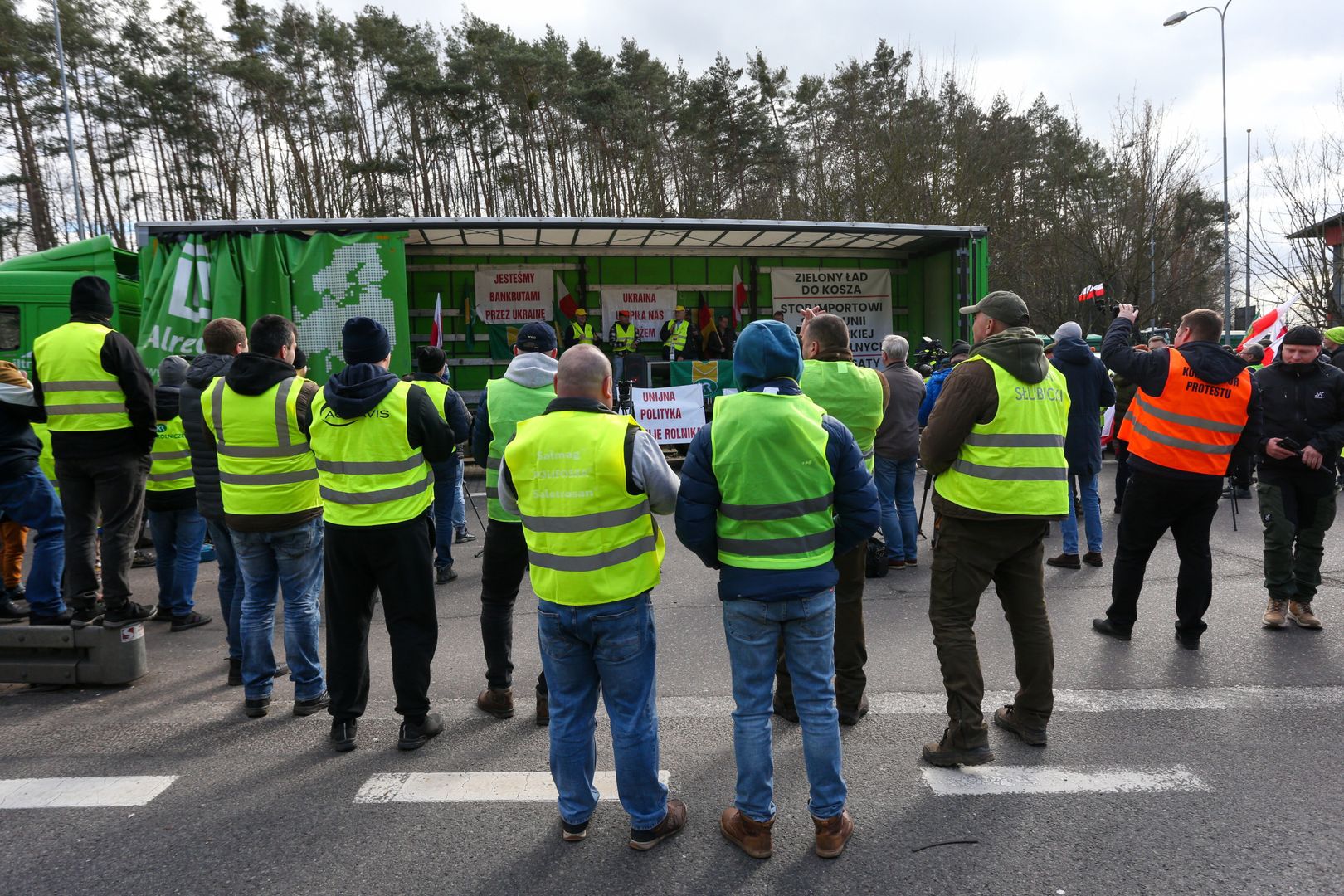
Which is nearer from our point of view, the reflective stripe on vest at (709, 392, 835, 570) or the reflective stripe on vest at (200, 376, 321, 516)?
the reflective stripe on vest at (709, 392, 835, 570)

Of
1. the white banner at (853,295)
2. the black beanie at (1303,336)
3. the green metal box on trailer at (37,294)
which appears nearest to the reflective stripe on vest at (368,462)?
the black beanie at (1303,336)

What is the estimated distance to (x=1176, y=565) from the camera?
22.1ft

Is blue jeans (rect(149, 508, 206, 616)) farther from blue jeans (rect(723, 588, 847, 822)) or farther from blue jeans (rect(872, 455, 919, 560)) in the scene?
blue jeans (rect(872, 455, 919, 560))

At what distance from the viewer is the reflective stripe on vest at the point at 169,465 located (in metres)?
5.64

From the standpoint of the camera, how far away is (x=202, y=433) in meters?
4.71

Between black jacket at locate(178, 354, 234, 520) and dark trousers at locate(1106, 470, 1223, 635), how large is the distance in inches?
201

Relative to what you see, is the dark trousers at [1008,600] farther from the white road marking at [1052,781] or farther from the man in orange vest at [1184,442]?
the man in orange vest at [1184,442]

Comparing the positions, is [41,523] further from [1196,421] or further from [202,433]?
[1196,421]

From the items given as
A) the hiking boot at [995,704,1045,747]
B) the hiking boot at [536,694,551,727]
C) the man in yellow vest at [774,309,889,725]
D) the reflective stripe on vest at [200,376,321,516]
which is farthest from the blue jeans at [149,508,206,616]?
the hiking boot at [995,704,1045,747]

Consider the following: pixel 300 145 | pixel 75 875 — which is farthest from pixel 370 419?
pixel 300 145

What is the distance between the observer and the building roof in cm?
1027

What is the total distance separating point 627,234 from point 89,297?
27.0ft

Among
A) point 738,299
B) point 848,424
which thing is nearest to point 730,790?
point 848,424

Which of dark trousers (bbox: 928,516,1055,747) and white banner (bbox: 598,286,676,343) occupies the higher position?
white banner (bbox: 598,286,676,343)
